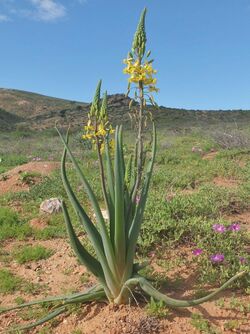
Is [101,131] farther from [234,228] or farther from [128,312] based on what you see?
[234,228]

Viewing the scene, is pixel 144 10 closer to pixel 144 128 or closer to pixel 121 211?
pixel 144 128

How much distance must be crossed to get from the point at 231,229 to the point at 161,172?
4.87 meters

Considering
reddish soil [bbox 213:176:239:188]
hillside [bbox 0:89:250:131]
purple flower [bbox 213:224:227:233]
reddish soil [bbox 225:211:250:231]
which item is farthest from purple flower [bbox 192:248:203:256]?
hillside [bbox 0:89:250:131]

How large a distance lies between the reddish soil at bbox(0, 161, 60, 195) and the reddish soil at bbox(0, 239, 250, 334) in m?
4.75

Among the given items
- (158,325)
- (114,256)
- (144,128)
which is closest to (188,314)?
(158,325)

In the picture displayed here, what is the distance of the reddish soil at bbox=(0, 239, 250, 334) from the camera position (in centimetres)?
317

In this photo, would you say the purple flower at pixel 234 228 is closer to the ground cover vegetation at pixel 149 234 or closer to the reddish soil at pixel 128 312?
the ground cover vegetation at pixel 149 234

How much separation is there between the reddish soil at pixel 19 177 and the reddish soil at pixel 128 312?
475 centimetres

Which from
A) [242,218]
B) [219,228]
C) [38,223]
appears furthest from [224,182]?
[219,228]

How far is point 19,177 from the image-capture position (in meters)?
9.54

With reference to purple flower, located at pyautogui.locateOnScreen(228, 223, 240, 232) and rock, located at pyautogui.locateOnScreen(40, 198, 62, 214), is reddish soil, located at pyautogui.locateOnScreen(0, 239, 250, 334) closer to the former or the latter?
purple flower, located at pyautogui.locateOnScreen(228, 223, 240, 232)

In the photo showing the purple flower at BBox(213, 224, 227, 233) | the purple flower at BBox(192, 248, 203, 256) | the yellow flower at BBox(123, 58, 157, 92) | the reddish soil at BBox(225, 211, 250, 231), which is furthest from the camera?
the reddish soil at BBox(225, 211, 250, 231)

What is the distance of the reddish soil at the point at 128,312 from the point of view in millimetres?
3174

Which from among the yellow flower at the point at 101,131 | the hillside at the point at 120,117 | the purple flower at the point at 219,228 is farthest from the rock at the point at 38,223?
the hillside at the point at 120,117
